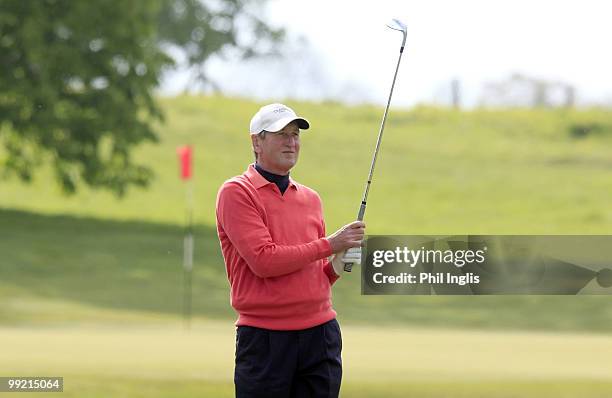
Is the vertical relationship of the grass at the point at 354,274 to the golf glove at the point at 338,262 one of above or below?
above

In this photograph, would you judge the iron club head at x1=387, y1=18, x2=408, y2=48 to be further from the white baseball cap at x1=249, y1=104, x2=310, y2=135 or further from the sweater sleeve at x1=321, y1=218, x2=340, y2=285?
the sweater sleeve at x1=321, y1=218, x2=340, y2=285

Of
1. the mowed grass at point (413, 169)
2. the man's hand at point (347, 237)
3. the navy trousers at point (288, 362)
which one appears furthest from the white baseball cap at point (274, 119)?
the mowed grass at point (413, 169)

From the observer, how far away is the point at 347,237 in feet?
10.9

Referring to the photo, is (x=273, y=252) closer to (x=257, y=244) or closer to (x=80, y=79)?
(x=257, y=244)

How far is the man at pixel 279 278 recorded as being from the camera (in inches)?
131

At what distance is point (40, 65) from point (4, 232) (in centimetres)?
348

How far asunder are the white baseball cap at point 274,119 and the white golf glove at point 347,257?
0.35 m

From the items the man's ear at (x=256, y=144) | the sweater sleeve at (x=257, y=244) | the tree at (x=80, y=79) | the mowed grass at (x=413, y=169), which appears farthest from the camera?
the mowed grass at (x=413, y=169)

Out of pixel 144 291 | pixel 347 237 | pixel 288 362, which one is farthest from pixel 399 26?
pixel 144 291

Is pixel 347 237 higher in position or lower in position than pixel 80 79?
lower

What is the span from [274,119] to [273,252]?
1.16ft

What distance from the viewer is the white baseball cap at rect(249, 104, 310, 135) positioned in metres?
3.32

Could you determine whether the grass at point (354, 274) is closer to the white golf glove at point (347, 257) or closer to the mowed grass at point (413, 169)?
the mowed grass at point (413, 169)

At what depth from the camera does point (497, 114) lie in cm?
2989
